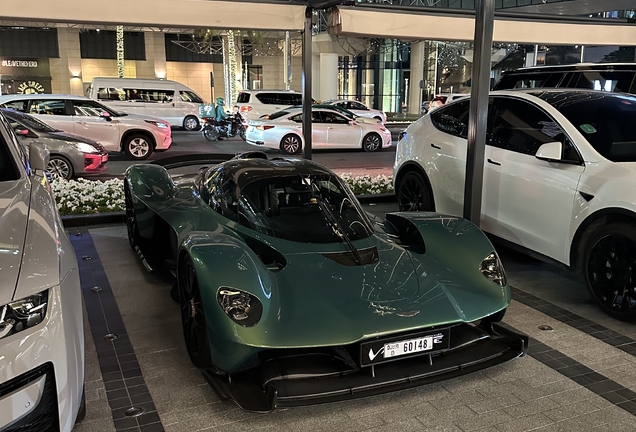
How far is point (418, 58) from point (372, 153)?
1923 cm

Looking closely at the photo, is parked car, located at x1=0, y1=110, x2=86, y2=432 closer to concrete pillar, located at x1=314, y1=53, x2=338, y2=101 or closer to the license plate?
the license plate

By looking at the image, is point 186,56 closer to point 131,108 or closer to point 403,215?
point 131,108

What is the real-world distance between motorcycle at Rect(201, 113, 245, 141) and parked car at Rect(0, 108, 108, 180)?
27.0 ft

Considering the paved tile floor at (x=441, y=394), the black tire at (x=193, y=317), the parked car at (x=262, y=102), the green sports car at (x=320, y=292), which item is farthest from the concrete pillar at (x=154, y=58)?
the black tire at (x=193, y=317)

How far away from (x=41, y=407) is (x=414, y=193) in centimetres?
519

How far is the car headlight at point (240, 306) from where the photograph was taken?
305 cm

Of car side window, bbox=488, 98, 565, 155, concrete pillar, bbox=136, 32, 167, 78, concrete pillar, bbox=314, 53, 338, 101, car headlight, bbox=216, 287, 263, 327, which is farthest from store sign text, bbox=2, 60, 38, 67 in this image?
car headlight, bbox=216, 287, 263, 327

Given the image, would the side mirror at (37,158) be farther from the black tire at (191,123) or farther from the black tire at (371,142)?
the black tire at (191,123)

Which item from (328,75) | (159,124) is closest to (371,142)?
(159,124)

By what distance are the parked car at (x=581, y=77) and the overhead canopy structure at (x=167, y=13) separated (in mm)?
3718

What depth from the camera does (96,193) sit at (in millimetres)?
8453

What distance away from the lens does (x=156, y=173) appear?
18.7ft

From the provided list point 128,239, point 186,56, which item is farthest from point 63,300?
point 186,56

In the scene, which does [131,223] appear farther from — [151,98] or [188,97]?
[188,97]
